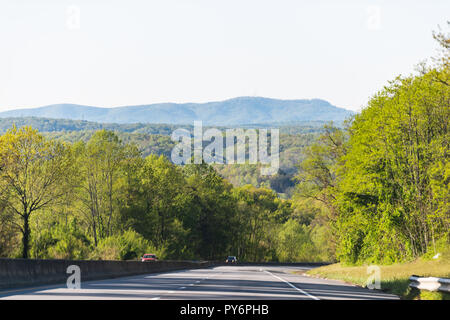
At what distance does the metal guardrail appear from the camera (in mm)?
17828

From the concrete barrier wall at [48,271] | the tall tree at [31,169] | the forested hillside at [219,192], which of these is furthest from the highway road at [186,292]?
the tall tree at [31,169]

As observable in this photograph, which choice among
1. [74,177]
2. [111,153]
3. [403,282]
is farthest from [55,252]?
[403,282]

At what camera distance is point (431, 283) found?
19156 millimetres

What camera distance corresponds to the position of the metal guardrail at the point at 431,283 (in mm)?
17828

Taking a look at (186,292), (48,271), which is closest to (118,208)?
(48,271)

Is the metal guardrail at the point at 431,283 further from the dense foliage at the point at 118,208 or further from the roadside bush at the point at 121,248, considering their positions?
the roadside bush at the point at 121,248

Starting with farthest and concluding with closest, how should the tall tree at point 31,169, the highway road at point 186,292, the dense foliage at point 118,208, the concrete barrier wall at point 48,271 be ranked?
the dense foliage at point 118,208 < the tall tree at point 31,169 < the concrete barrier wall at point 48,271 < the highway road at point 186,292

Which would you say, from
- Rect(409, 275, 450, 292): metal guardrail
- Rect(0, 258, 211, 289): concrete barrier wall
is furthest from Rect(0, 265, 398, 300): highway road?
Rect(409, 275, 450, 292): metal guardrail

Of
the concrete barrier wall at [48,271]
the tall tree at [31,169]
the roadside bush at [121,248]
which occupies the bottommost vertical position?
the roadside bush at [121,248]

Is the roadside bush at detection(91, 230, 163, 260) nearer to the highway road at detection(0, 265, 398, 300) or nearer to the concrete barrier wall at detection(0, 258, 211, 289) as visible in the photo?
the concrete barrier wall at detection(0, 258, 211, 289)

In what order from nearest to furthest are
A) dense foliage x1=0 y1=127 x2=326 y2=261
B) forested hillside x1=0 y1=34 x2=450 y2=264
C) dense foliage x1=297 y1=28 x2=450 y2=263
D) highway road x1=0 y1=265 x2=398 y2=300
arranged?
highway road x1=0 y1=265 x2=398 y2=300 → dense foliage x1=297 y1=28 x2=450 y2=263 → forested hillside x1=0 y1=34 x2=450 y2=264 → dense foliage x1=0 y1=127 x2=326 y2=261

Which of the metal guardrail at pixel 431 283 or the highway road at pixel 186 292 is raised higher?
the metal guardrail at pixel 431 283

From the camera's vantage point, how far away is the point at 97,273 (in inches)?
1337
